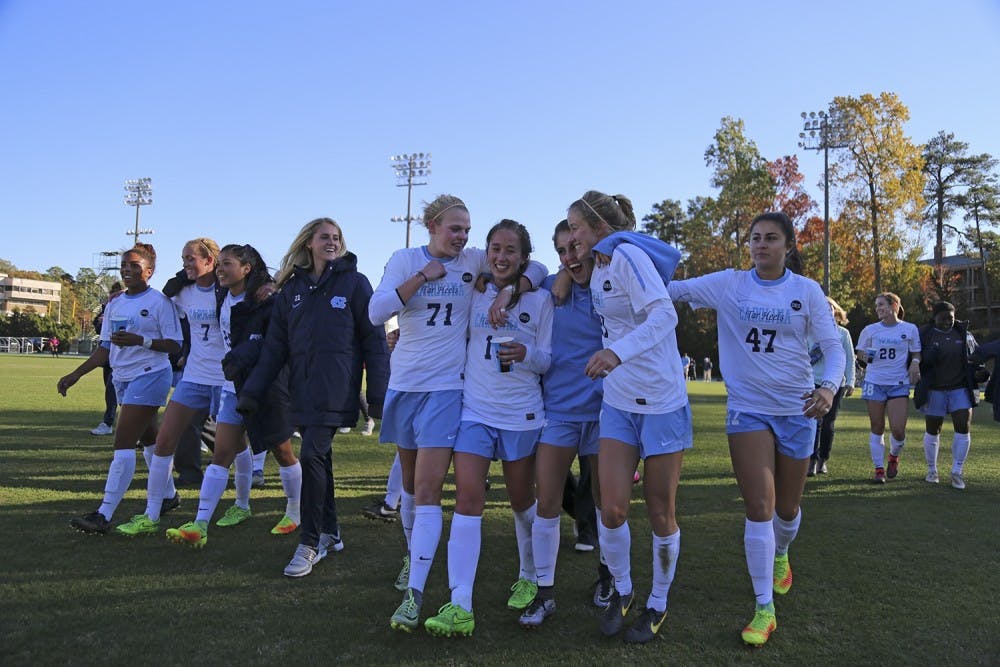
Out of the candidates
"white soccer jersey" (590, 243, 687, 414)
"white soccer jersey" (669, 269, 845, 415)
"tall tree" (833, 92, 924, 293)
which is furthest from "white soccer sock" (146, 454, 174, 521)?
"tall tree" (833, 92, 924, 293)

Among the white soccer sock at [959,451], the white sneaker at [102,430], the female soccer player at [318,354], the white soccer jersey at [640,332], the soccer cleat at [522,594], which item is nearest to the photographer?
the white soccer jersey at [640,332]

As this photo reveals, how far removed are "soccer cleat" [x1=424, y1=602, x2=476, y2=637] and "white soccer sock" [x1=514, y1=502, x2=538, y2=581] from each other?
27.3 inches

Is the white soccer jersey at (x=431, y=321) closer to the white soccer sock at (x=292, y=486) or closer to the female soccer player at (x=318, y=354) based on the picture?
the female soccer player at (x=318, y=354)

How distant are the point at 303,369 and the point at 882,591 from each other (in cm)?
386

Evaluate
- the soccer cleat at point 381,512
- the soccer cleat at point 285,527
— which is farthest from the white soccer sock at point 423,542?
the soccer cleat at point 381,512

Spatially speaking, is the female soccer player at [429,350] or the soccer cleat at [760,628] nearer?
the soccer cleat at [760,628]

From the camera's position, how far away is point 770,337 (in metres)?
4.04

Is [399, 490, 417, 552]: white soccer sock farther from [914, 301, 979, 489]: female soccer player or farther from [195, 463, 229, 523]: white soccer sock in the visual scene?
[914, 301, 979, 489]: female soccer player

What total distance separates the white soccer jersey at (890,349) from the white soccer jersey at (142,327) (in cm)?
739

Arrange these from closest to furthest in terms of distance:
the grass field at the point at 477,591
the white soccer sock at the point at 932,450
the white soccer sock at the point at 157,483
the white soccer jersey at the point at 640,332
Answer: the grass field at the point at 477,591 < the white soccer jersey at the point at 640,332 < the white soccer sock at the point at 157,483 < the white soccer sock at the point at 932,450

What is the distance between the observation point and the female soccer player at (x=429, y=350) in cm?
377

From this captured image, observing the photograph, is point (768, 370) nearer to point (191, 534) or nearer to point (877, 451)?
point (191, 534)

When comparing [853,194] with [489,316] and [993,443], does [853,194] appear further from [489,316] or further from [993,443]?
[489,316]

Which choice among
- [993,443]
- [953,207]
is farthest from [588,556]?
[953,207]
